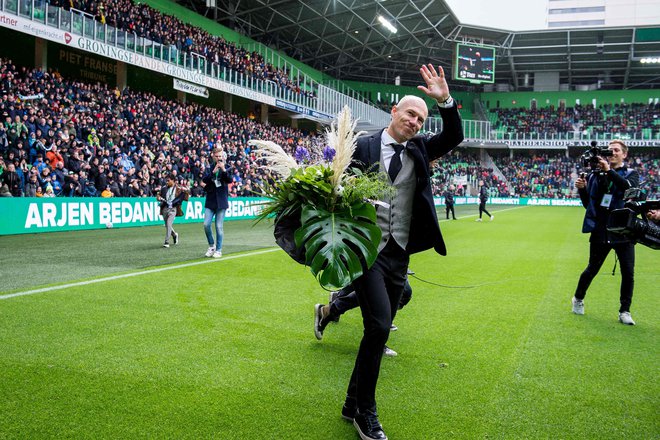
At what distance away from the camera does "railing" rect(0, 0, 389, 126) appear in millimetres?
21375

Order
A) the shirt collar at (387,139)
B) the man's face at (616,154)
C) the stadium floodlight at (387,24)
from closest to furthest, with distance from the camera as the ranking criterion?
the shirt collar at (387,139), the man's face at (616,154), the stadium floodlight at (387,24)

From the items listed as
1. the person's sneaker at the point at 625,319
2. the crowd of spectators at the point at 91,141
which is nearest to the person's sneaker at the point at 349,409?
the person's sneaker at the point at 625,319

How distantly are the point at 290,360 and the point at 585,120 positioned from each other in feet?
222

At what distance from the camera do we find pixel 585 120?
63.3 meters

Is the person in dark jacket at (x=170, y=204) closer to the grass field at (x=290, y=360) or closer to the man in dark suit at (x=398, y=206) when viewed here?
the grass field at (x=290, y=360)

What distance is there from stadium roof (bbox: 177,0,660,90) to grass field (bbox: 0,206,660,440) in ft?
113

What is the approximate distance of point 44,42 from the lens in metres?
24.4

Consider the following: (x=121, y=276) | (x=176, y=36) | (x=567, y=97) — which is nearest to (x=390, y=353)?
(x=121, y=276)

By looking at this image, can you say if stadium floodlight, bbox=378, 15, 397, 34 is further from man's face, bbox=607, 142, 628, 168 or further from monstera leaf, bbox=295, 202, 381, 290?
monstera leaf, bbox=295, 202, 381, 290

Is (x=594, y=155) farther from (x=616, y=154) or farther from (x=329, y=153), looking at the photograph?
(x=329, y=153)

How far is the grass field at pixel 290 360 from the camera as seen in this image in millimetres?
3321

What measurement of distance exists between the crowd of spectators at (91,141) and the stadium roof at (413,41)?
1574 cm

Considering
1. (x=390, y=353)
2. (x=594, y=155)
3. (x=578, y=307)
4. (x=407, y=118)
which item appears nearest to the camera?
(x=407, y=118)

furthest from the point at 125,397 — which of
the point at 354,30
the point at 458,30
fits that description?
the point at 458,30
